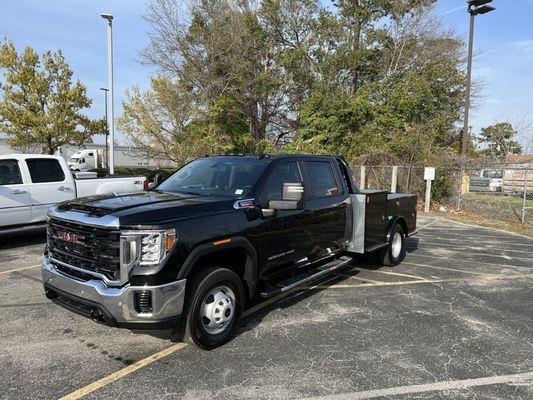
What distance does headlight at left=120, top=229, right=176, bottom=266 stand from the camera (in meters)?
3.39

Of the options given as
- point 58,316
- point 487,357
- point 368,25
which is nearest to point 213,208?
point 58,316

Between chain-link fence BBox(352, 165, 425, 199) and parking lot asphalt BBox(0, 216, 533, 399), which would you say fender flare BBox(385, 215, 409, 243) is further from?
chain-link fence BBox(352, 165, 425, 199)

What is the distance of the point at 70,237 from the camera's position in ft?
12.7

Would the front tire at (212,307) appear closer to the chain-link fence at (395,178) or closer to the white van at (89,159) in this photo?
the chain-link fence at (395,178)

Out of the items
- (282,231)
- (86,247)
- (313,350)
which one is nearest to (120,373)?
(86,247)

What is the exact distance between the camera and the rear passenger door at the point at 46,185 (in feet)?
28.6

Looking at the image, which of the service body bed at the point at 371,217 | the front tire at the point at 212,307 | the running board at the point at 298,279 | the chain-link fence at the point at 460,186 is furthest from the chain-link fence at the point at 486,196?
the front tire at the point at 212,307

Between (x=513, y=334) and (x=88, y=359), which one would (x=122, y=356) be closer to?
(x=88, y=359)

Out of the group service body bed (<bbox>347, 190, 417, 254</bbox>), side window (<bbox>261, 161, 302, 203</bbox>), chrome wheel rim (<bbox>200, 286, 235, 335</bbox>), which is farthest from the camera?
service body bed (<bbox>347, 190, 417, 254</bbox>)

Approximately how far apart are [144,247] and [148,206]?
0.52 metres

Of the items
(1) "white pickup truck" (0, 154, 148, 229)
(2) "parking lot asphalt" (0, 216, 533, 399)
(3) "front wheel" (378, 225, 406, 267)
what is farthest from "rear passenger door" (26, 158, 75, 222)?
(3) "front wheel" (378, 225, 406, 267)

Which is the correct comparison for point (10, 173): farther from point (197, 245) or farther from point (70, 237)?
point (197, 245)

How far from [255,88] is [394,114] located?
9310 mm

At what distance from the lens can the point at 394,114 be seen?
23422mm
